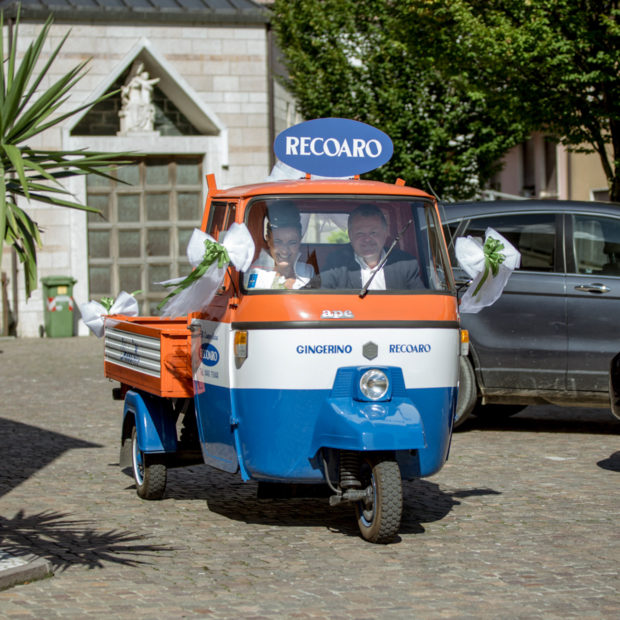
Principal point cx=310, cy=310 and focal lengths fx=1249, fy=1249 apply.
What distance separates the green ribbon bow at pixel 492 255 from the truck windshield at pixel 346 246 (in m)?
0.33

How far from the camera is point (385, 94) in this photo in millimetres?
26766

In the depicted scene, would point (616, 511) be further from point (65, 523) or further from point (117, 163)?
point (117, 163)

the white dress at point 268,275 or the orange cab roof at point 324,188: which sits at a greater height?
the orange cab roof at point 324,188

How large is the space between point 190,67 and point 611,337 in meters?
17.9

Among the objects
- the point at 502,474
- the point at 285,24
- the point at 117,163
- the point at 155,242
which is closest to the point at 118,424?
the point at 502,474

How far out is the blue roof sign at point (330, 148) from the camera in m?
7.58

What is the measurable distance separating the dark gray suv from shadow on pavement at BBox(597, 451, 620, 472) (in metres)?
0.99

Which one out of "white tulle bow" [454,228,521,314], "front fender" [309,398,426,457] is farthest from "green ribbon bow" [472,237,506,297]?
"front fender" [309,398,426,457]

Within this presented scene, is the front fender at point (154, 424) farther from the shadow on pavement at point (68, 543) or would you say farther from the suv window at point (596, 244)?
the suv window at point (596, 244)

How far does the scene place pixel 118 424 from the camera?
1173cm

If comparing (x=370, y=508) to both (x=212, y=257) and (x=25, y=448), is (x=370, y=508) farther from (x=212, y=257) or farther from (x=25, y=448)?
(x=25, y=448)

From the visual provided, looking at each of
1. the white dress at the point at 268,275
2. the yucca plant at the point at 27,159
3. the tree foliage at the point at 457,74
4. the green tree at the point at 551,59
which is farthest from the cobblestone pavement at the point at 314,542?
the tree foliage at the point at 457,74

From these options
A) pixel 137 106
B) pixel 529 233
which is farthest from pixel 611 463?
pixel 137 106

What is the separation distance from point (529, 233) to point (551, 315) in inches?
30.5
